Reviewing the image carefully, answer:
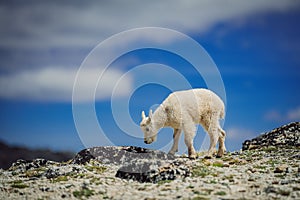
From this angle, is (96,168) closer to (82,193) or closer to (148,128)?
(148,128)

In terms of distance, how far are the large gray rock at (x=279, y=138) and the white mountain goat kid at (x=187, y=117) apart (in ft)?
18.2

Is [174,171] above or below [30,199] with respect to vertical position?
above

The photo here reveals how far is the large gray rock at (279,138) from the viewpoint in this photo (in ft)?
94.9

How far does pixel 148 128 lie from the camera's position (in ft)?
80.1

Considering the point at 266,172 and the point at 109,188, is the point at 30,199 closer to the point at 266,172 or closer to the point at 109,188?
the point at 109,188

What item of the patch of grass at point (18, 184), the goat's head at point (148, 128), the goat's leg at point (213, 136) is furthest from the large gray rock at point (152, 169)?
the goat's leg at point (213, 136)

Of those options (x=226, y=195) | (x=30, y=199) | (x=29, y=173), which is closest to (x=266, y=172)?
(x=226, y=195)

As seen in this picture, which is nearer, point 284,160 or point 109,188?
point 109,188

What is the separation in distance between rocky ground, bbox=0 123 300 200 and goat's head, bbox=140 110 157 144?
169 cm

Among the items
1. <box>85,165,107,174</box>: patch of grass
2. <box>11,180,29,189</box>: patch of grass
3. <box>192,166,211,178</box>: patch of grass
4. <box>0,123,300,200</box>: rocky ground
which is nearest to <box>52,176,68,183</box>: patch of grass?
<box>0,123,300,200</box>: rocky ground

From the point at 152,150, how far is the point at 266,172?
6.20 metres

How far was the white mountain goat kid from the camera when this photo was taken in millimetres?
24031

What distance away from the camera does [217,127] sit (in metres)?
24.9

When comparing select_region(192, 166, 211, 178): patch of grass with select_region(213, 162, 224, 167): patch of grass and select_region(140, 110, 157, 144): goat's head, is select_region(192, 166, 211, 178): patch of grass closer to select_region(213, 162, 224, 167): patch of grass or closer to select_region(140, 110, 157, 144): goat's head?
select_region(213, 162, 224, 167): patch of grass
